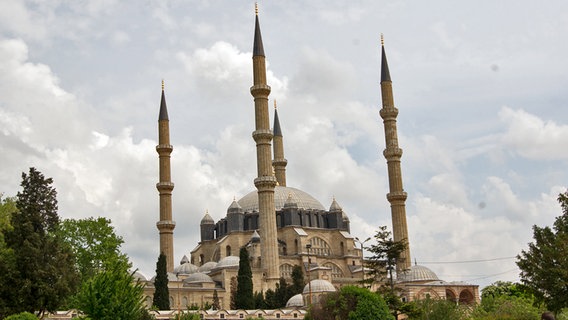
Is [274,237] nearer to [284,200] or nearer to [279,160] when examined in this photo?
[284,200]

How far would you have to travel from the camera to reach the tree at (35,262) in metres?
26.8

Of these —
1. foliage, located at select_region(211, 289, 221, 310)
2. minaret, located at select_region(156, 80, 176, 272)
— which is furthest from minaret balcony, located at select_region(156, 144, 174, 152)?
foliage, located at select_region(211, 289, 221, 310)

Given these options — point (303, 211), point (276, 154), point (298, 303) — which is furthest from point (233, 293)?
point (276, 154)

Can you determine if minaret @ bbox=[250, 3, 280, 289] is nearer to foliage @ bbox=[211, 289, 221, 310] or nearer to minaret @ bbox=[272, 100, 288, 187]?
foliage @ bbox=[211, 289, 221, 310]

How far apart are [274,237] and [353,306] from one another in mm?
18142

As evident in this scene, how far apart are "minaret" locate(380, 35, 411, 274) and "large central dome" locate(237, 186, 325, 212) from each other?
10.7 meters

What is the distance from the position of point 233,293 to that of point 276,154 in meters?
18.2

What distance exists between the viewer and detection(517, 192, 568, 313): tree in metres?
24.4

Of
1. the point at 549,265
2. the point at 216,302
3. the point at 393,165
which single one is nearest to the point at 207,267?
the point at 216,302

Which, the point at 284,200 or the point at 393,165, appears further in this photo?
the point at 284,200

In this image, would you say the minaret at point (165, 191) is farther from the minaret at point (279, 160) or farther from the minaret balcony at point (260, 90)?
the minaret at point (279, 160)

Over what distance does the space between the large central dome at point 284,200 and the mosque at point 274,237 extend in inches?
3.3

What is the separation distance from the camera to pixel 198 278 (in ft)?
163

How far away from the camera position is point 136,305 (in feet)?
71.8
